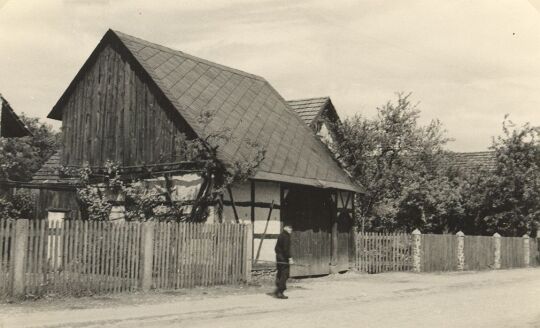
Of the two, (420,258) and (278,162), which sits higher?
(278,162)

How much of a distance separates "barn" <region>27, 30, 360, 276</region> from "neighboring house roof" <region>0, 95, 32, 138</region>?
1.25 metres

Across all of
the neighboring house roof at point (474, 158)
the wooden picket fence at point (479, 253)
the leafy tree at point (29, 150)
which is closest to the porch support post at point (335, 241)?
the wooden picket fence at point (479, 253)

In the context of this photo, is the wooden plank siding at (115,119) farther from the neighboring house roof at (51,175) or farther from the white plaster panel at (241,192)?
the white plaster panel at (241,192)

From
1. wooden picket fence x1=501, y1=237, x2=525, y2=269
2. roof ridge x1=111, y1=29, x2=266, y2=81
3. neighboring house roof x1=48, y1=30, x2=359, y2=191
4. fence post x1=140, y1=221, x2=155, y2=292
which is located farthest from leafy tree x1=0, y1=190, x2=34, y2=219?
wooden picket fence x1=501, y1=237, x2=525, y2=269

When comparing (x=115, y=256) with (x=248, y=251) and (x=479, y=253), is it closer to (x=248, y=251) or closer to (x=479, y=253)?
(x=248, y=251)

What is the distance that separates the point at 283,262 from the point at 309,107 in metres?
13.3

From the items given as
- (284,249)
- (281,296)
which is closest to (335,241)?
(284,249)

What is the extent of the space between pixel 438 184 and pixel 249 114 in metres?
10.9

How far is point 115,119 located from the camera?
20047mm

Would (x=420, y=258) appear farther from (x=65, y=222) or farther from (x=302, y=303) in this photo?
(x=65, y=222)

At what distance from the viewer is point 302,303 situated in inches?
532

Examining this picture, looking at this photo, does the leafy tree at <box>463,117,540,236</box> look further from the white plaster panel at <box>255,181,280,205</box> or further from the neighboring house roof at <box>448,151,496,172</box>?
the white plaster panel at <box>255,181,280,205</box>

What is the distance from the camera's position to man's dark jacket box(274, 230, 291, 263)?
1491 cm

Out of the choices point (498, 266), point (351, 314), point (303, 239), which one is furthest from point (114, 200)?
point (498, 266)
